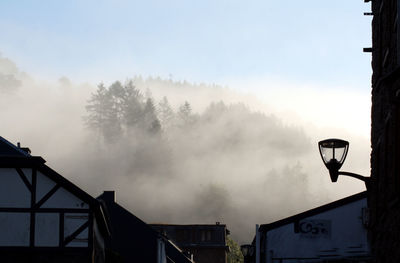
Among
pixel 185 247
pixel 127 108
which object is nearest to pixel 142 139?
pixel 127 108

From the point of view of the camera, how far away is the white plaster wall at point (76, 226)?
94.7 ft

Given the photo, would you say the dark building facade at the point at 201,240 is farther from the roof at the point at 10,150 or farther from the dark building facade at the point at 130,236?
the roof at the point at 10,150

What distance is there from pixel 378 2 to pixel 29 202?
14462 millimetres

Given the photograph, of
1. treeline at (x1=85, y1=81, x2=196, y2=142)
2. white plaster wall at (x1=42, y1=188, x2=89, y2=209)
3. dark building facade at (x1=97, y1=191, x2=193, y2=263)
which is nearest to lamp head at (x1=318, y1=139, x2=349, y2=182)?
white plaster wall at (x1=42, y1=188, x2=89, y2=209)

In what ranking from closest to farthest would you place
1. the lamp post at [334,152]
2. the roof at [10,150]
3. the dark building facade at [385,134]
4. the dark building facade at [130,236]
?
the dark building facade at [385,134] → the lamp post at [334,152] → the roof at [10,150] → the dark building facade at [130,236]

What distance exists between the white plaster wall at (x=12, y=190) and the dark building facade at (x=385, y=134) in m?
13.6

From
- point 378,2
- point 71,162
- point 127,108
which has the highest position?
point 127,108

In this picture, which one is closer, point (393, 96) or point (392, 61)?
point (393, 96)

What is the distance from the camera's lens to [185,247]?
96.9m

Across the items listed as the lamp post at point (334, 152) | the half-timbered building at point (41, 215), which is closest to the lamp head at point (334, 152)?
the lamp post at point (334, 152)

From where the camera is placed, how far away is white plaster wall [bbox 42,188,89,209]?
94.4 feet

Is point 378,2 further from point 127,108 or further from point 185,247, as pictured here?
point 127,108

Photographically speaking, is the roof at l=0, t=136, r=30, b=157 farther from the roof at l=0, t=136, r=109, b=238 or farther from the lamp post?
the lamp post

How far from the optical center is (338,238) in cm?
2997
